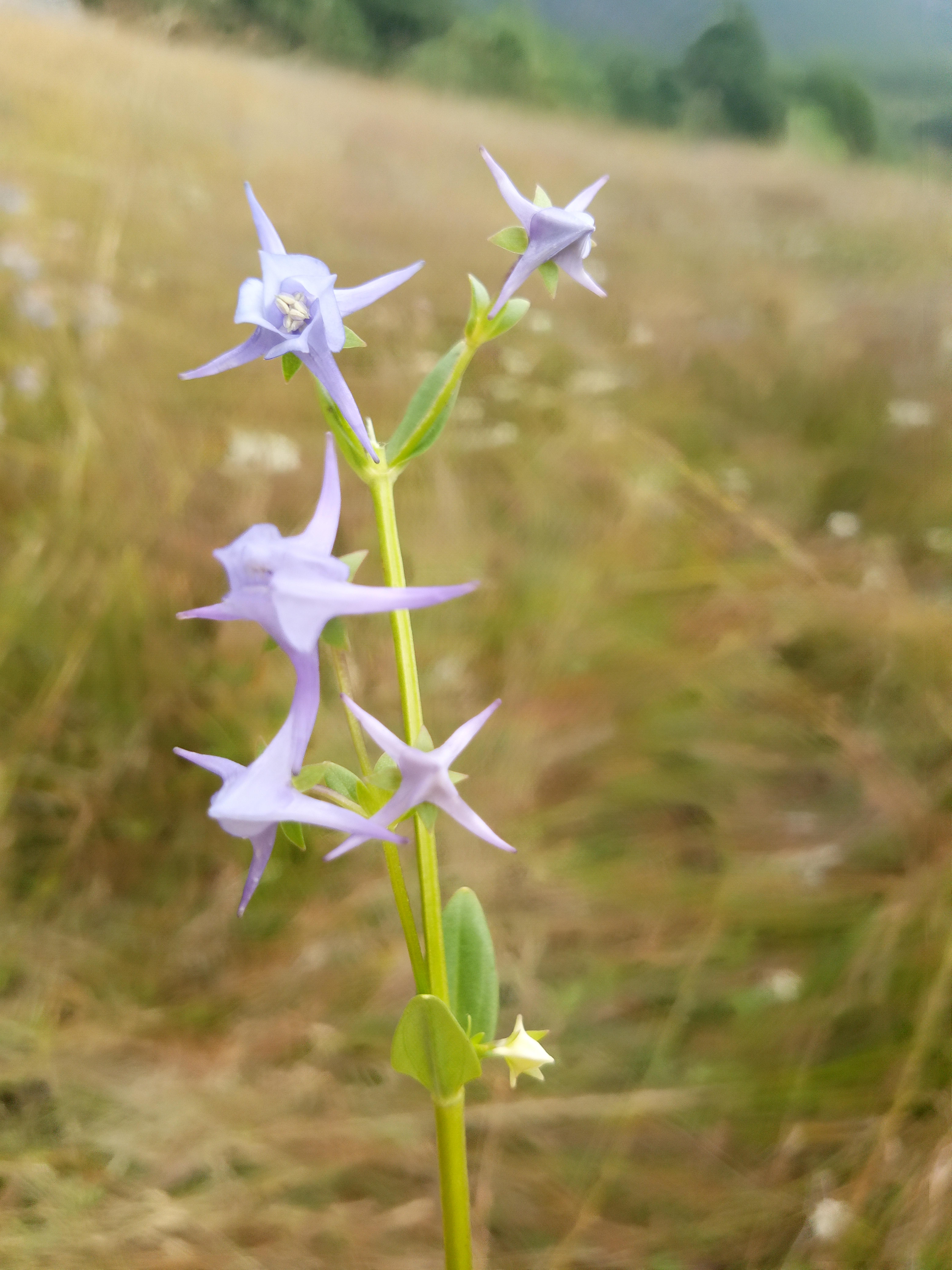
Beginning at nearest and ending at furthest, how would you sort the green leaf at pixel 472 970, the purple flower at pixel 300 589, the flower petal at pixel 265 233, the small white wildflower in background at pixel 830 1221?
the purple flower at pixel 300 589 < the flower petal at pixel 265 233 < the green leaf at pixel 472 970 < the small white wildflower in background at pixel 830 1221

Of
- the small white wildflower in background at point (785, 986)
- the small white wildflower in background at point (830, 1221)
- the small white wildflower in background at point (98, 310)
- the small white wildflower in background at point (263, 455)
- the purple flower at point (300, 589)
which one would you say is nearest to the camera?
the purple flower at point (300, 589)

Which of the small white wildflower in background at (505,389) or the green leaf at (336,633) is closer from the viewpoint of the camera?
the green leaf at (336,633)

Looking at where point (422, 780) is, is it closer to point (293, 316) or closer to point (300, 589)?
point (300, 589)

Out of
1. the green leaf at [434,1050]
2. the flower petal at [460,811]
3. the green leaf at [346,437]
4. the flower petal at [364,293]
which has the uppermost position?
the flower petal at [364,293]

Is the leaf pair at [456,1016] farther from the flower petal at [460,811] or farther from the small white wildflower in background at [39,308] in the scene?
the small white wildflower in background at [39,308]

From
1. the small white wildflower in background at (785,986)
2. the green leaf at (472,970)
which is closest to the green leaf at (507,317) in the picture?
the green leaf at (472,970)

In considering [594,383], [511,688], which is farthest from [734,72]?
[511,688]

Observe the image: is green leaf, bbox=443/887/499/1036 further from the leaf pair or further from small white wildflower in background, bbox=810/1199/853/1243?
small white wildflower in background, bbox=810/1199/853/1243
